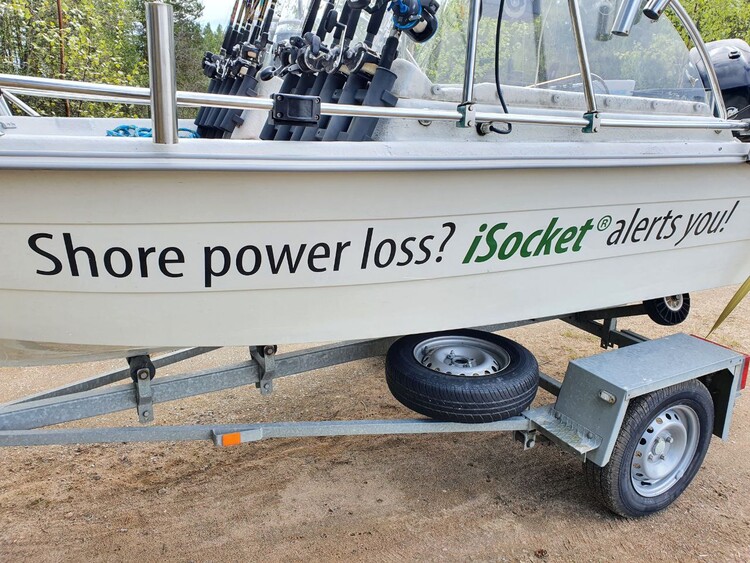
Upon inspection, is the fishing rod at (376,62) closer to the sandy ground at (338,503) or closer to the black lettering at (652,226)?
the black lettering at (652,226)

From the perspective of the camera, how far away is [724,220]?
321cm

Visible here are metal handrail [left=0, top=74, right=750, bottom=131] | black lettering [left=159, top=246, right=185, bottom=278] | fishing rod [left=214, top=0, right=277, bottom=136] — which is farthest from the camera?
fishing rod [left=214, top=0, right=277, bottom=136]

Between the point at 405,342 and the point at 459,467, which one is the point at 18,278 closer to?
the point at 405,342

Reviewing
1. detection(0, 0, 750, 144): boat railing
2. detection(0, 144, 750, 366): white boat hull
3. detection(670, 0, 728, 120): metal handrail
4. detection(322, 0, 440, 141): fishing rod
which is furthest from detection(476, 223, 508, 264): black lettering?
detection(670, 0, 728, 120): metal handrail

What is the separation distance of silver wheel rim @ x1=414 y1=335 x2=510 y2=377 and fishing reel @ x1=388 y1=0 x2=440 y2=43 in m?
1.34

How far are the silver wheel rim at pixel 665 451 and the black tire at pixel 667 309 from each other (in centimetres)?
76

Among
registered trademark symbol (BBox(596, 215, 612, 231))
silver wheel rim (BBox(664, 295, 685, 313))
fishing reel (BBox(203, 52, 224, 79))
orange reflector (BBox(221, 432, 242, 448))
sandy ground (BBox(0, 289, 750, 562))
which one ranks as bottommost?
sandy ground (BBox(0, 289, 750, 562))

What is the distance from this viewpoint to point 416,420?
2.62 m

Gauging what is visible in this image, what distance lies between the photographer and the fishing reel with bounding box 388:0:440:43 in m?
2.24

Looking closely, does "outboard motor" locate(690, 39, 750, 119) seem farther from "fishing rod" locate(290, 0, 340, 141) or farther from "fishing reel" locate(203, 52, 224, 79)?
"fishing reel" locate(203, 52, 224, 79)

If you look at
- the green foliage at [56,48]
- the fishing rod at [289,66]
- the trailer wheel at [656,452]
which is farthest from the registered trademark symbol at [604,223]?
the green foliage at [56,48]

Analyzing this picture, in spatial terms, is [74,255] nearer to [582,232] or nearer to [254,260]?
[254,260]

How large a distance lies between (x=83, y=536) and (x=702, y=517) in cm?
281

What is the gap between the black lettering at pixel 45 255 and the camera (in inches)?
76.1
